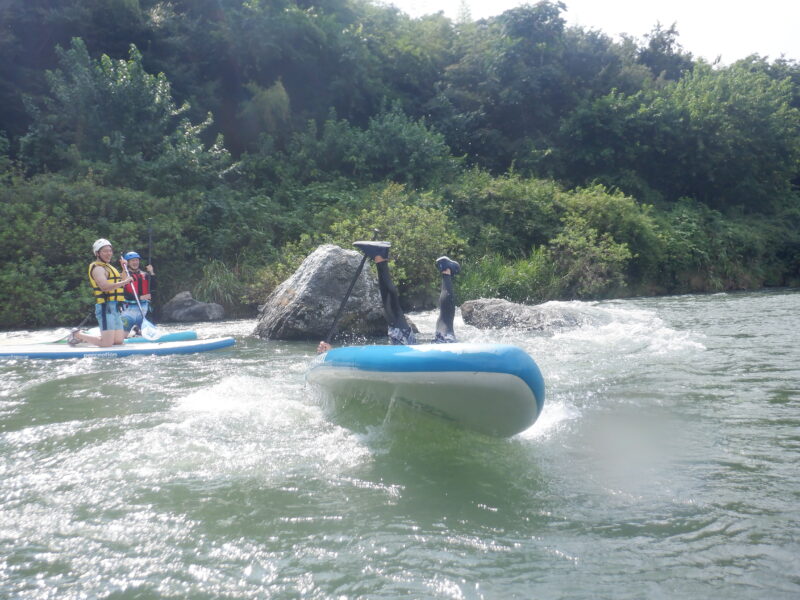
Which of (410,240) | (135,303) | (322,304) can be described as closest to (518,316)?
(322,304)

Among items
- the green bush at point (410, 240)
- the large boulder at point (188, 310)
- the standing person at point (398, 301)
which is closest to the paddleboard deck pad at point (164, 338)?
the large boulder at point (188, 310)

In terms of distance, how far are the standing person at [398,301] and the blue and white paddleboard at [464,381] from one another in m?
0.89

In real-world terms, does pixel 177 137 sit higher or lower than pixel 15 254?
higher

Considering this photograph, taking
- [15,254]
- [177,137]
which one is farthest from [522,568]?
[177,137]

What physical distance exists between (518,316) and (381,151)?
10.5 metres

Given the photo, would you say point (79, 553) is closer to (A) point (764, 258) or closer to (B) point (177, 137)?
(B) point (177, 137)

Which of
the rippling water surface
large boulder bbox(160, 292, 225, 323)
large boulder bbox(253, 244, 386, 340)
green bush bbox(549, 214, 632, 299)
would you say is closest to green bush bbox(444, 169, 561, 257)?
green bush bbox(549, 214, 632, 299)

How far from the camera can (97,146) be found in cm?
1584

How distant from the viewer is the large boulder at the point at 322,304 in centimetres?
956

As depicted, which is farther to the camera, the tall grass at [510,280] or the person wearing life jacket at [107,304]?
the tall grass at [510,280]

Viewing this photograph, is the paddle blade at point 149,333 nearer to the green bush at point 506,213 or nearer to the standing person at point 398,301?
the standing person at point 398,301

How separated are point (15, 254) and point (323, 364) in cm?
952

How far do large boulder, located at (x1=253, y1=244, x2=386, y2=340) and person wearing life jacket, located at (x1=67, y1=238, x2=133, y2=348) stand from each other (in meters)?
2.12

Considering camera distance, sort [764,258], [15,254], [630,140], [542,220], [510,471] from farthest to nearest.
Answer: [630,140] < [764,258] < [542,220] < [15,254] < [510,471]
